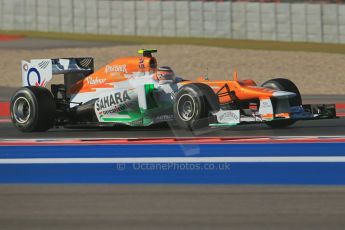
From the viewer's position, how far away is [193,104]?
41.6 ft

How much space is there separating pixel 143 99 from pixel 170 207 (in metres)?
5.63

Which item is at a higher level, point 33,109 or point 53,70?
point 53,70

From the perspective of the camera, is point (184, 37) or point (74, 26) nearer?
point (184, 37)

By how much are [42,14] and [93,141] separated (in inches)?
857

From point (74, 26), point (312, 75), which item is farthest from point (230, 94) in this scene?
point (74, 26)

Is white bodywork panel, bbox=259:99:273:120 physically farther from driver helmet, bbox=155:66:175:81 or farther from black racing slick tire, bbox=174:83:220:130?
driver helmet, bbox=155:66:175:81

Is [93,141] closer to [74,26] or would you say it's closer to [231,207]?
[231,207]

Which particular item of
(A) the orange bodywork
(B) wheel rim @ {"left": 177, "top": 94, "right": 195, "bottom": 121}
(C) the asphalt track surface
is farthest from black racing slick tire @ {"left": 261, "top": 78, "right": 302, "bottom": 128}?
(C) the asphalt track surface

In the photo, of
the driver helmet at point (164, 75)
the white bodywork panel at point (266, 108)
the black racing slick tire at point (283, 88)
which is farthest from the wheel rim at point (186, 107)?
the black racing slick tire at point (283, 88)

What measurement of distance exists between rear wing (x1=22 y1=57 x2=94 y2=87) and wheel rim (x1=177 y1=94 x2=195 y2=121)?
2282 mm

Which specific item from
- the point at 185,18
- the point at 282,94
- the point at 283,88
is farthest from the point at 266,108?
the point at 185,18

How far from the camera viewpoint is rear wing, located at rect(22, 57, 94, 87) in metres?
14.5

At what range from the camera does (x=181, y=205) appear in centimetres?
784

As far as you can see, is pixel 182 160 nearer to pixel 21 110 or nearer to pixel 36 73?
pixel 21 110
